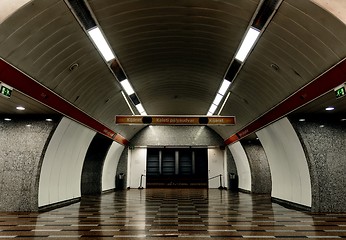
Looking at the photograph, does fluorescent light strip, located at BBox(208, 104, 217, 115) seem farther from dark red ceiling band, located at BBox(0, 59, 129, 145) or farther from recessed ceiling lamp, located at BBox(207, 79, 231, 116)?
dark red ceiling band, located at BBox(0, 59, 129, 145)

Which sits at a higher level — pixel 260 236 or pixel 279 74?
pixel 279 74

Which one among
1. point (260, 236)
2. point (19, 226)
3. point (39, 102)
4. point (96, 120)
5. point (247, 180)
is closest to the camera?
point (260, 236)

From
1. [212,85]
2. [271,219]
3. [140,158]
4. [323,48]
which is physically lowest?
[271,219]

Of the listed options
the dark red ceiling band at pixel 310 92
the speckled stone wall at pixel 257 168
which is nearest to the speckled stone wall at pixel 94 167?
the speckled stone wall at pixel 257 168

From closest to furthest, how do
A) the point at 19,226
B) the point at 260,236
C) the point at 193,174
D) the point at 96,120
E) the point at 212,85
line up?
the point at 260,236 → the point at 19,226 → the point at 212,85 → the point at 96,120 → the point at 193,174

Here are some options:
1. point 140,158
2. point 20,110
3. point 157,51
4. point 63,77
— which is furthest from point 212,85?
point 140,158

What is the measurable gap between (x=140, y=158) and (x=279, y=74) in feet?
49.2

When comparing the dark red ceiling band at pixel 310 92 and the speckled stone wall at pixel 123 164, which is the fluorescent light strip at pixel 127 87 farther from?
the speckled stone wall at pixel 123 164

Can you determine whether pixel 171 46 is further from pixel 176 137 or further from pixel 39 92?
pixel 176 137

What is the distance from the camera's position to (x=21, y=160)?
832 centimetres

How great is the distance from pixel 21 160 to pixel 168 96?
704 cm

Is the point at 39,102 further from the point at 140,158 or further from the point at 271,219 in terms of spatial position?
the point at 140,158

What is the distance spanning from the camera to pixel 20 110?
7.88m

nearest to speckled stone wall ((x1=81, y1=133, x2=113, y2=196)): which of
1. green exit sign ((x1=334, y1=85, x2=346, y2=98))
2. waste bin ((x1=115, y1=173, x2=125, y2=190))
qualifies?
waste bin ((x1=115, y1=173, x2=125, y2=190))
